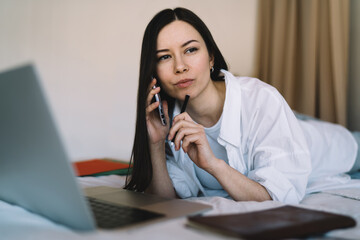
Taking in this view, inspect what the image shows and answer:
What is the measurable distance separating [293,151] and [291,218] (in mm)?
536

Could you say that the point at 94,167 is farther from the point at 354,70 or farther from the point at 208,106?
the point at 354,70

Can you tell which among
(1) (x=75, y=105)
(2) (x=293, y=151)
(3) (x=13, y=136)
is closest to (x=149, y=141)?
(2) (x=293, y=151)

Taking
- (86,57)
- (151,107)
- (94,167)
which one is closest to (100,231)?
(151,107)

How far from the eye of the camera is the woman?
105 centimetres

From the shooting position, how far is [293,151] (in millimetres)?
1094

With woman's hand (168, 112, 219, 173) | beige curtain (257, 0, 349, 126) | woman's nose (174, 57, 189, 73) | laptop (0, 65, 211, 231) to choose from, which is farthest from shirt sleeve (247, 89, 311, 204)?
beige curtain (257, 0, 349, 126)

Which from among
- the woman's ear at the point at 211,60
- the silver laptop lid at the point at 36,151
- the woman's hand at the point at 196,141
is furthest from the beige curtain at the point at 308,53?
the silver laptop lid at the point at 36,151

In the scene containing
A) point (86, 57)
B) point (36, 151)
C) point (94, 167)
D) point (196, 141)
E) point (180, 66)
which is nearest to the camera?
point (36, 151)

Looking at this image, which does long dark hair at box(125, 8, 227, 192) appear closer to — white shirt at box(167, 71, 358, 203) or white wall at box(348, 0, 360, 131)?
white shirt at box(167, 71, 358, 203)

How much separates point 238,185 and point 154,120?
44 cm

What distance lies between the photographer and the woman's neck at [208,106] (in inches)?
53.4

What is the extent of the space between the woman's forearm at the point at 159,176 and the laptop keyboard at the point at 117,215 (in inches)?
20.6

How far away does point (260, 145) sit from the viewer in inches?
44.1

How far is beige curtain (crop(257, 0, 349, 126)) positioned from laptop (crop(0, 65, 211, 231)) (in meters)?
1.96
